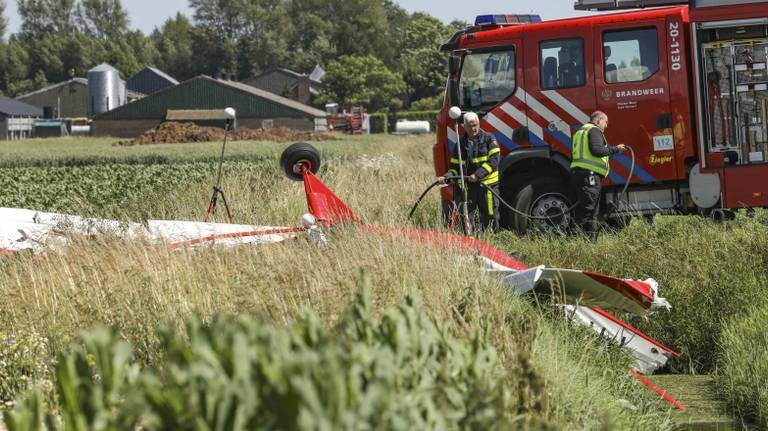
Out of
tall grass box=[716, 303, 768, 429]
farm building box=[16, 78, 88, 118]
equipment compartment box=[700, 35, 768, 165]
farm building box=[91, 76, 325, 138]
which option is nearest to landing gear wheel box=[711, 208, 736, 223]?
equipment compartment box=[700, 35, 768, 165]

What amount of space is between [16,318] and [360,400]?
16.9 ft

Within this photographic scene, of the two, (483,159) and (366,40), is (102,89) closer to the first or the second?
(366,40)

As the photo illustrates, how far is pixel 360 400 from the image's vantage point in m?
2.96

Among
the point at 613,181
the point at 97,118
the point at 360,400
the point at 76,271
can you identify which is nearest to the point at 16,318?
the point at 76,271

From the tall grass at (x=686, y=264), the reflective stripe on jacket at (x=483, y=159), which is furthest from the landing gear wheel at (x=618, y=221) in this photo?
the reflective stripe on jacket at (x=483, y=159)

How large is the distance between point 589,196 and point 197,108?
71.0 meters

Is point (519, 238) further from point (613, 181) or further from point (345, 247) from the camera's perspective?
point (345, 247)

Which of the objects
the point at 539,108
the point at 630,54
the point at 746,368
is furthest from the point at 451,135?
the point at 746,368

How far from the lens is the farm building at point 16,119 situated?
91.5 metres

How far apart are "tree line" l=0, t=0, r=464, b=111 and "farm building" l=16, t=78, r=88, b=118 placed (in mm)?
8959

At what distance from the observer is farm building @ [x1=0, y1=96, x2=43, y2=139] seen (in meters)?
91.5

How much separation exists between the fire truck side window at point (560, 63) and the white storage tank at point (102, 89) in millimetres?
87524

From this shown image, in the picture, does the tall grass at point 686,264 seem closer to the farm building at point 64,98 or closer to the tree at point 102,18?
the farm building at point 64,98

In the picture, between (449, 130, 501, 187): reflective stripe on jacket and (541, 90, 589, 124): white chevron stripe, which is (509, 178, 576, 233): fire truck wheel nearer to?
(449, 130, 501, 187): reflective stripe on jacket
